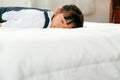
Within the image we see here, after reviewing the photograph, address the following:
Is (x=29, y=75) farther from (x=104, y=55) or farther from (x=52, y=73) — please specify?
(x=104, y=55)

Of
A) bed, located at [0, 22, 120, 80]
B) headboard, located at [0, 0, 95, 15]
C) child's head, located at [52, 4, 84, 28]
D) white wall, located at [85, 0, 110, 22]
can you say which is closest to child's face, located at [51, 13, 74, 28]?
child's head, located at [52, 4, 84, 28]

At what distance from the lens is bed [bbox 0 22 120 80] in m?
0.54

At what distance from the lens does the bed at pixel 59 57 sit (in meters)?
0.54

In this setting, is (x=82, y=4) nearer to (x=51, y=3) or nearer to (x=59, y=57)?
(x=51, y=3)

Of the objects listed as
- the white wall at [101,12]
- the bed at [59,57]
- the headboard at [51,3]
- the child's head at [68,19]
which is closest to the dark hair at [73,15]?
the child's head at [68,19]

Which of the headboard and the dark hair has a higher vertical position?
the dark hair

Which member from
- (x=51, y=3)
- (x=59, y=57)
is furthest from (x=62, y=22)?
(x=51, y=3)

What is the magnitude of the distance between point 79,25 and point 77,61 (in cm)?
52

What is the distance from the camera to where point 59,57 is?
0.60m

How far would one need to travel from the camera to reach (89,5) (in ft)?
9.45

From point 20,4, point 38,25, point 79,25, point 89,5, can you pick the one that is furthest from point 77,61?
point 89,5

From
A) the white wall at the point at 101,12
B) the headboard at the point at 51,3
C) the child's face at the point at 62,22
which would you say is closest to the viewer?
the child's face at the point at 62,22

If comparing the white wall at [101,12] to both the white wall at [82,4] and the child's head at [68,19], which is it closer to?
the white wall at [82,4]

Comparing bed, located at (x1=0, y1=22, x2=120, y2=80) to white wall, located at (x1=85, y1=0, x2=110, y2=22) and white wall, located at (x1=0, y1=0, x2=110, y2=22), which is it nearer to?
white wall, located at (x1=0, y1=0, x2=110, y2=22)
